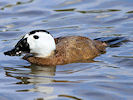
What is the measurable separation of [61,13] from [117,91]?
27.4 feet

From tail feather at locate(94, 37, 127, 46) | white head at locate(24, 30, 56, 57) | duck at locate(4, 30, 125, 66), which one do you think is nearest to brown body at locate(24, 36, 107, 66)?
duck at locate(4, 30, 125, 66)

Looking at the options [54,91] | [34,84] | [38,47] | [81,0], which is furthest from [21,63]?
[81,0]

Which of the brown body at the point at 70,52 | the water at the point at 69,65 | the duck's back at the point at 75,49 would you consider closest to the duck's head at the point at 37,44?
the brown body at the point at 70,52

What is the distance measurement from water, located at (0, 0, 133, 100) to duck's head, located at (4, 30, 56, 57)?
1.28ft

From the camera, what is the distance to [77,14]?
53.1ft

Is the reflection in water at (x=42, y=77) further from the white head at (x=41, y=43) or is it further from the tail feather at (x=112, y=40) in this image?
the tail feather at (x=112, y=40)

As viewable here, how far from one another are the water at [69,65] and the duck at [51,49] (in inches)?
10.5

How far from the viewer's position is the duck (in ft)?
36.1

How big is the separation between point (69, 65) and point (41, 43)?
92 cm

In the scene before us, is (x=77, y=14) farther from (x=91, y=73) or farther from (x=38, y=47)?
Result: (x=91, y=73)

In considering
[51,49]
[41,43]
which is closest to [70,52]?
[51,49]

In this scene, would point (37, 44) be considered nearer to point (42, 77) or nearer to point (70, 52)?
point (70, 52)

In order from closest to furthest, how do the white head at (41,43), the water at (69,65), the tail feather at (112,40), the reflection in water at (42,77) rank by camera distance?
the water at (69,65), the reflection in water at (42,77), the white head at (41,43), the tail feather at (112,40)

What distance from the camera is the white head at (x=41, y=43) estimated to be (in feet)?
35.9
